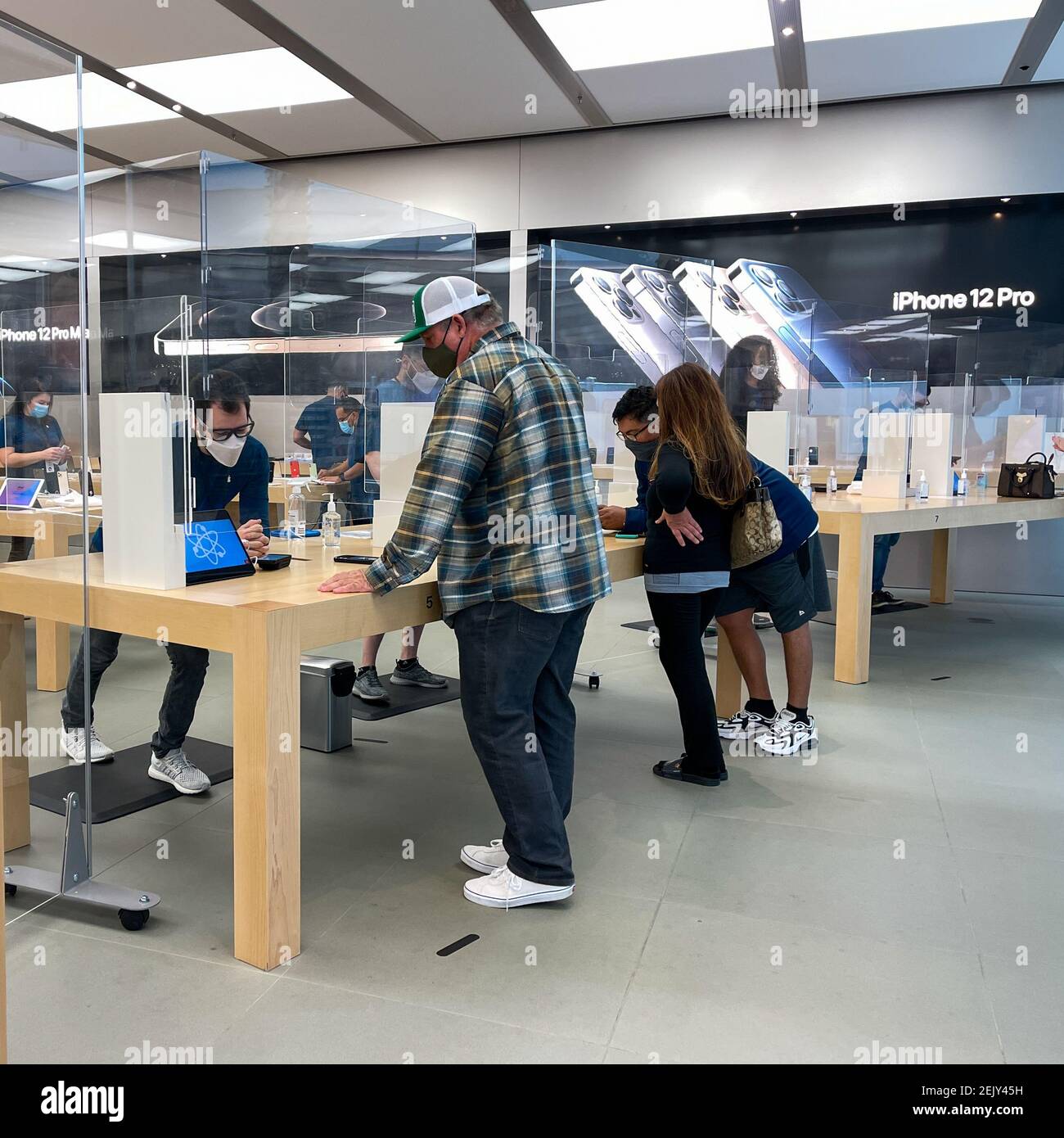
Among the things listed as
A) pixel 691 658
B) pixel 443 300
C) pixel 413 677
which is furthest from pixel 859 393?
pixel 443 300

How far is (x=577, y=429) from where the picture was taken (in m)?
2.39

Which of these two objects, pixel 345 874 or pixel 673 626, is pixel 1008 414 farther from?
pixel 345 874

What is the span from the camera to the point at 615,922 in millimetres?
2398

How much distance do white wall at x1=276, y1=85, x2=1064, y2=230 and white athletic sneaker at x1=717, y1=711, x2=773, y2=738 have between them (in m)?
4.90

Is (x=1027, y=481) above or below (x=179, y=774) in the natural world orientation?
above

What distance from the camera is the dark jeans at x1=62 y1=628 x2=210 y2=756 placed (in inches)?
119

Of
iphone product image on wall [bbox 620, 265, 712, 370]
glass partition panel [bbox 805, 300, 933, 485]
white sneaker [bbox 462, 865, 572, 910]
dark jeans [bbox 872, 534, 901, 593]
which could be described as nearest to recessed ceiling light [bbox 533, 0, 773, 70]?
iphone product image on wall [bbox 620, 265, 712, 370]

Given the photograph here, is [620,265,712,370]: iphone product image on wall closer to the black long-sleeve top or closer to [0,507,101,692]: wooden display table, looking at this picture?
the black long-sleeve top

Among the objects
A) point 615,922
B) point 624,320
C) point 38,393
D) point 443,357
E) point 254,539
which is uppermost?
point 624,320

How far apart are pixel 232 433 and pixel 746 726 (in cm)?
220

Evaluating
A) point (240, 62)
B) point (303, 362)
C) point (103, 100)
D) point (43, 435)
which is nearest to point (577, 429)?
point (43, 435)

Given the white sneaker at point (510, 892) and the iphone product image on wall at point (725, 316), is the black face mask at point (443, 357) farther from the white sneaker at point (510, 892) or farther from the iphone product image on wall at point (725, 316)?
the iphone product image on wall at point (725, 316)

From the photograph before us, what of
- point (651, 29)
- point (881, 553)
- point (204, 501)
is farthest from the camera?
point (881, 553)

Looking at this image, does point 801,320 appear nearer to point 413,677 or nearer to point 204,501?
point 413,677
